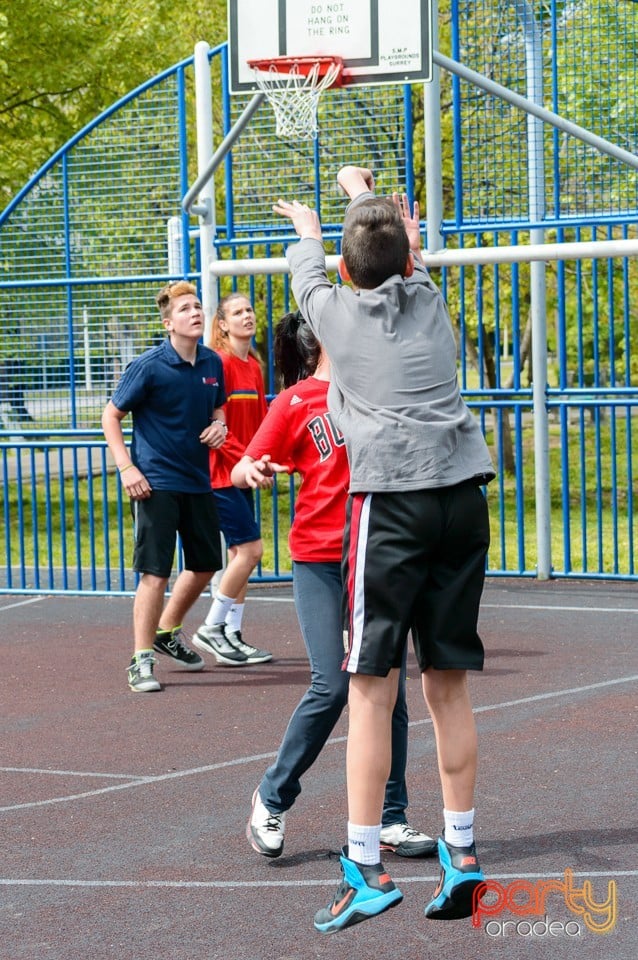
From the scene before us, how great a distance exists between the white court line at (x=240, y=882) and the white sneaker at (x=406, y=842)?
14 cm

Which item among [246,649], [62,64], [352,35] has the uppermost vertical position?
[62,64]

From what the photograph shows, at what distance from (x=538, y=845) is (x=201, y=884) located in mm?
1152

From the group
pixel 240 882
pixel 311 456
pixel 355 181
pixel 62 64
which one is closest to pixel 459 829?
pixel 240 882

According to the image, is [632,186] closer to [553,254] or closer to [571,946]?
[553,254]

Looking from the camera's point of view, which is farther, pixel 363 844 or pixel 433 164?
pixel 433 164

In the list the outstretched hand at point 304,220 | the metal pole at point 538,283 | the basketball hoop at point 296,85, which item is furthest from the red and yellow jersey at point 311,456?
the metal pole at point 538,283

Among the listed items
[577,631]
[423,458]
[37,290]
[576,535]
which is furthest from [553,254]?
[576,535]

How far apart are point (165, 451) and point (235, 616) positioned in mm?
1283

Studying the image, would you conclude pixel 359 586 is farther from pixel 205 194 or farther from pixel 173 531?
pixel 205 194

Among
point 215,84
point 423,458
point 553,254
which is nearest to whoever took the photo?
point 423,458

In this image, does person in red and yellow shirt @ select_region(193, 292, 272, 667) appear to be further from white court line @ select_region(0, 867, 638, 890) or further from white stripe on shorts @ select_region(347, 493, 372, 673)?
white stripe on shorts @ select_region(347, 493, 372, 673)

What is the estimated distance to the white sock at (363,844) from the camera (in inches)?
153

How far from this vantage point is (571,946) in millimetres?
3928

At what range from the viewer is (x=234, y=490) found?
27.2 feet
